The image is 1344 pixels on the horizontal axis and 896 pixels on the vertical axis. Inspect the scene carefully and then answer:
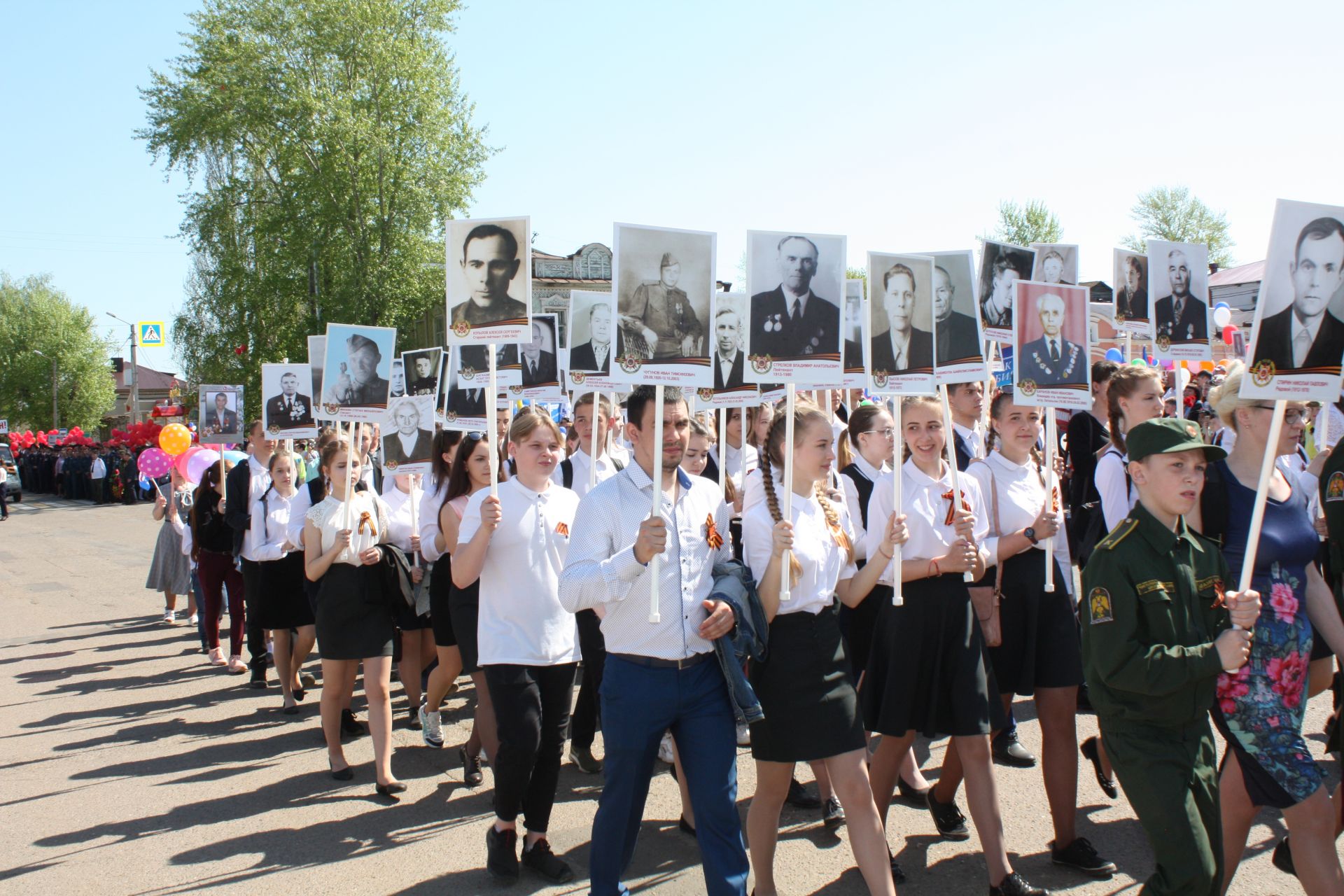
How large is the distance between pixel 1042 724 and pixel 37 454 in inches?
2150

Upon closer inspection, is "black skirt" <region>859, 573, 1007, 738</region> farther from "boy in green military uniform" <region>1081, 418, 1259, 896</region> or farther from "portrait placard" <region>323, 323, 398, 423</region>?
"portrait placard" <region>323, 323, 398, 423</region>

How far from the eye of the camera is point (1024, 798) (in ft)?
17.2

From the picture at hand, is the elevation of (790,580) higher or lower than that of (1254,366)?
lower

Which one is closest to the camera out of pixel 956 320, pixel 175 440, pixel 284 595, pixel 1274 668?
pixel 1274 668

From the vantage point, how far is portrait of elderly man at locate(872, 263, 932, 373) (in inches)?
189

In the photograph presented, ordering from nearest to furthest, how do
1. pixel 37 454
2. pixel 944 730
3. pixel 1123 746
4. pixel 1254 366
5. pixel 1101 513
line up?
1. pixel 1123 746
2. pixel 1254 366
3. pixel 944 730
4. pixel 1101 513
5. pixel 37 454

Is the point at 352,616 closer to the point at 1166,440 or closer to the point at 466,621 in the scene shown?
the point at 466,621

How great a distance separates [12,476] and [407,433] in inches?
1927

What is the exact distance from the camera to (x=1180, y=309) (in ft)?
22.8

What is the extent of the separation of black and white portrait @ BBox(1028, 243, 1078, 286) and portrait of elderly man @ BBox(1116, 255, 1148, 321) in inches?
13.7

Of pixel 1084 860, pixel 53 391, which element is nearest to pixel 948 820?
pixel 1084 860

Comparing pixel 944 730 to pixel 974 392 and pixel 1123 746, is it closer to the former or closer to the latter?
pixel 1123 746

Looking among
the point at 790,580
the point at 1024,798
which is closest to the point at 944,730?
the point at 790,580

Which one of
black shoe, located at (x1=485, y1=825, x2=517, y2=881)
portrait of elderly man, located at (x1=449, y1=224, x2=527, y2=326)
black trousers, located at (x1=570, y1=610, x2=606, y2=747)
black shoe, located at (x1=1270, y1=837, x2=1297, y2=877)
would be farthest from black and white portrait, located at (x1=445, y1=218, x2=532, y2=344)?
black shoe, located at (x1=1270, y1=837, x2=1297, y2=877)
